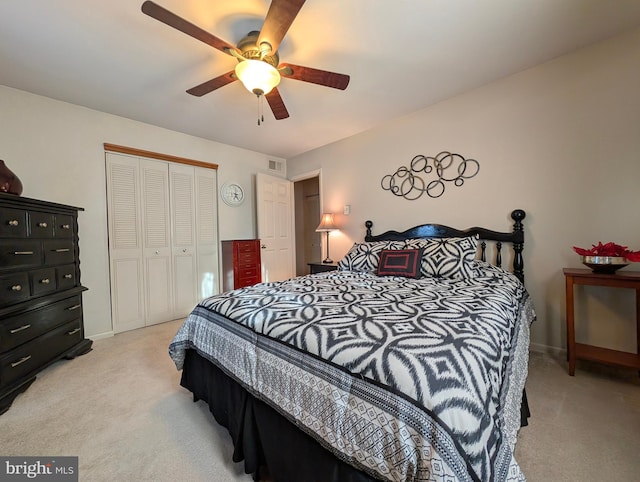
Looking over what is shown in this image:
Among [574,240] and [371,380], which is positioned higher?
[574,240]

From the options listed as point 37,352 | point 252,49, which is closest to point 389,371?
point 252,49

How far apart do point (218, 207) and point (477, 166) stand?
3326 mm

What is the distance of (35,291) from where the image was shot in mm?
1962

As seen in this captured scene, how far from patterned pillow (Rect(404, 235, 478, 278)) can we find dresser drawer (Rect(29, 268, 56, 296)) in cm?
309

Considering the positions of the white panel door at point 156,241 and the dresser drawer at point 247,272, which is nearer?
the white panel door at point 156,241

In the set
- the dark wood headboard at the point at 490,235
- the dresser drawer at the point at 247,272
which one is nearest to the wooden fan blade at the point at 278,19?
the dark wood headboard at the point at 490,235

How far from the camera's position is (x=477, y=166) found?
101 inches

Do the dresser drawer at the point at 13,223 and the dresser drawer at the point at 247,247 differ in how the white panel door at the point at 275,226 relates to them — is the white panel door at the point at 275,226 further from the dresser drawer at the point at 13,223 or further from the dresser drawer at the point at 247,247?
the dresser drawer at the point at 13,223

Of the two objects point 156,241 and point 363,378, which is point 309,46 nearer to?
point 363,378

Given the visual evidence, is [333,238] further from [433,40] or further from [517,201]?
[433,40]

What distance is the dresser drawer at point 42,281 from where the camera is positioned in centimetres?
195

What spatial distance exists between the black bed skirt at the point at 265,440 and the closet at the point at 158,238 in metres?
2.08

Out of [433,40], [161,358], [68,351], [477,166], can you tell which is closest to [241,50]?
[433,40]

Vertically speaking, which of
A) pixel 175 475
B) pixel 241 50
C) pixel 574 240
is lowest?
pixel 175 475
